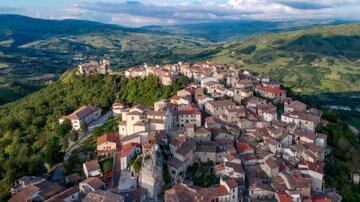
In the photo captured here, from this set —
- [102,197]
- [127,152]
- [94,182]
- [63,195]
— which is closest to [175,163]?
[127,152]

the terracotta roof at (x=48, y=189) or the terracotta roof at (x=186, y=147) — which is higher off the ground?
the terracotta roof at (x=186, y=147)

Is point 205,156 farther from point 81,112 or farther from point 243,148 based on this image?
point 81,112

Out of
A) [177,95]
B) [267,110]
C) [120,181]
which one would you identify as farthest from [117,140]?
[267,110]

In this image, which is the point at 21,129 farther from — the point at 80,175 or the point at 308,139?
the point at 308,139

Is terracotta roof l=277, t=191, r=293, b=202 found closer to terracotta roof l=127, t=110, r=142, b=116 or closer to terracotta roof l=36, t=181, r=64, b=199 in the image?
terracotta roof l=127, t=110, r=142, b=116

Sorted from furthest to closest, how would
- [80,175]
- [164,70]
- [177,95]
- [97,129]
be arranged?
[164,70] → [177,95] → [97,129] → [80,175]

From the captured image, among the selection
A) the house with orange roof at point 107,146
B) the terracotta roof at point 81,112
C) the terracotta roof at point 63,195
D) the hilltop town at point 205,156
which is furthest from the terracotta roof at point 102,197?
the terracotta roof at point 81,112

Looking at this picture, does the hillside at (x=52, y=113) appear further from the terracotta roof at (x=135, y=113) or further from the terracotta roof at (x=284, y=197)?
the terracotta roof at (x=284, y=197)

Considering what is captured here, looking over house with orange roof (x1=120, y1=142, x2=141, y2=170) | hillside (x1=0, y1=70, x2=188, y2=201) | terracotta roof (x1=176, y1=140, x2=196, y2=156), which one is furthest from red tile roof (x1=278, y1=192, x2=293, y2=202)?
hillside (x1=0, y1=70, x2=188, y2=201)
